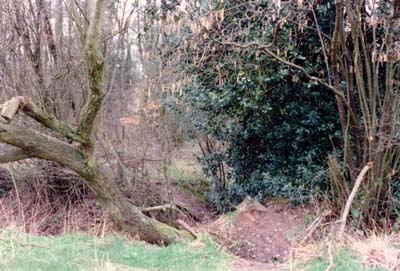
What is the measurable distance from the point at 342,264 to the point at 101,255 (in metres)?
2.75

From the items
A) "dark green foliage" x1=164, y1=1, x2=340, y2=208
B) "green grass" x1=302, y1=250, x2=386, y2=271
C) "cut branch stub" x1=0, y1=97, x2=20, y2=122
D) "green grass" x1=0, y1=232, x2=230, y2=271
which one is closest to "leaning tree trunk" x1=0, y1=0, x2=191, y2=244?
"cut branch stub" x1=0, y1=97, x2=20, y2=122

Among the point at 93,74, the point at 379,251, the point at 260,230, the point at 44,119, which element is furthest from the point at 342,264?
the point at 44,119

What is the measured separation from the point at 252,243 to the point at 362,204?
1717 mm

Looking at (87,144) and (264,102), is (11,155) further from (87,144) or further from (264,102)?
(264,102)

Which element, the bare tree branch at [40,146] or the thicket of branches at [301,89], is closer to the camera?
the bare tree branch at [40,146]

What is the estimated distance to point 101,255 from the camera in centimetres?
507

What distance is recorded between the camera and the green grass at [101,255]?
14.7 ft

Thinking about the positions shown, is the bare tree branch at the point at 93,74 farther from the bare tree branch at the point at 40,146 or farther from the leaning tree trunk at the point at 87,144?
the bare tree branch at the point at 40,146

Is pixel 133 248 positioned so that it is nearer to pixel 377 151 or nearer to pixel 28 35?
pixel 377 151

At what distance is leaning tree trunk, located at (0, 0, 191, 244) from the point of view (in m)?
4.76

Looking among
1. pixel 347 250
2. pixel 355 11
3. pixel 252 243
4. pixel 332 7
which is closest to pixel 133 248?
pixel 252 243

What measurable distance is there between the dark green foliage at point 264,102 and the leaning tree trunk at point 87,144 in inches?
92.4

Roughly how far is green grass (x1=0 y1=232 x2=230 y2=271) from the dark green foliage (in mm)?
2660

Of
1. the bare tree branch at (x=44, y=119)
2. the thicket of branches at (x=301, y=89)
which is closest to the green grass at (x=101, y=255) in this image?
the bare tree branch at (x=44, y=119)
